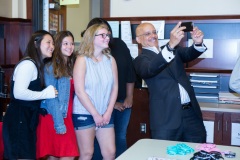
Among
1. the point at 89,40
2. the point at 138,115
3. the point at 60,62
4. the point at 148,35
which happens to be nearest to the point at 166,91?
the point at 148,35

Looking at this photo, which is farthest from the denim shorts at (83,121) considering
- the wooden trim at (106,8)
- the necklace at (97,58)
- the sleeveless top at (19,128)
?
the wooden trim at (106,8)

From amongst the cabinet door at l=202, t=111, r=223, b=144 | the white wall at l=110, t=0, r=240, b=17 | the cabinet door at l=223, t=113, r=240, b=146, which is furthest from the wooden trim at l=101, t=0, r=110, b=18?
the cabinet door at l=223, t=113, r=240, b=146

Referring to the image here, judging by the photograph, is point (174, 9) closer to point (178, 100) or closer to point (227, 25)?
point (227, 25)

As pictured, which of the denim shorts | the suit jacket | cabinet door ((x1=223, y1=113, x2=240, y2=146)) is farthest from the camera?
cabinet door ((x1=223, y1=113, x2=240, y2=146))

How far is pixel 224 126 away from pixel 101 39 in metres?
1.40

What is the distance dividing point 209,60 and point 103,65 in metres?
1.42

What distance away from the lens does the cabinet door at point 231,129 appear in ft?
A: 9.80

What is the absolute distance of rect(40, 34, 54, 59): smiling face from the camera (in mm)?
2461

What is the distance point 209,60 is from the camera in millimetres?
3465

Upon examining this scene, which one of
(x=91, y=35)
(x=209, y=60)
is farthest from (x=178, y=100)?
(x=209, y=60)

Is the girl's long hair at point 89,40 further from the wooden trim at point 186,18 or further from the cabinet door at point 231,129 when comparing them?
the cabinet door at point 231,129

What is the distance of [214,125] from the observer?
3.07 m

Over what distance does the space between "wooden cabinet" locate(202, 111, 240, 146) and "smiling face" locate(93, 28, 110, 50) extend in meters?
1.18

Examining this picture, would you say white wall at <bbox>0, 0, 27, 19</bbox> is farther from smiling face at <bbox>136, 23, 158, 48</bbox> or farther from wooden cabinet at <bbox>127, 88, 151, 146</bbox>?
smiling face at <bbox>136, 23, 158, 48</bbox>
